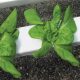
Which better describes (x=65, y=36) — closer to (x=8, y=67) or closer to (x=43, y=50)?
(x=43, y=50)

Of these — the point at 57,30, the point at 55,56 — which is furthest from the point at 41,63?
the point at 57,30

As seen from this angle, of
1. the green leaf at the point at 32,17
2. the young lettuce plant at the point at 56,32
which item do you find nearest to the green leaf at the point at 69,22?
the young lettuce plant at the point at 56,32

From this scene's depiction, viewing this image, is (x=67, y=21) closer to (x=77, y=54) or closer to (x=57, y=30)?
(x=57, y=30)

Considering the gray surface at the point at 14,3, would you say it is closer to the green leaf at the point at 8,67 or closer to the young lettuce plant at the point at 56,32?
the young lettuce plant at the point at 56,32

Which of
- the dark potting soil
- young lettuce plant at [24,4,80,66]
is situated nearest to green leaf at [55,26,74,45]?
young lettuce plant at [24,4,80,66]

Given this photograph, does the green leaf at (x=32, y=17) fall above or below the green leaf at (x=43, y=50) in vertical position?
above

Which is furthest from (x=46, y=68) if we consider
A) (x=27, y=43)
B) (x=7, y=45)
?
(x=7, y=45)

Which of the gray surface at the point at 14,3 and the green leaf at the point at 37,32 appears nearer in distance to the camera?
the green leaf at the point at 37,32
